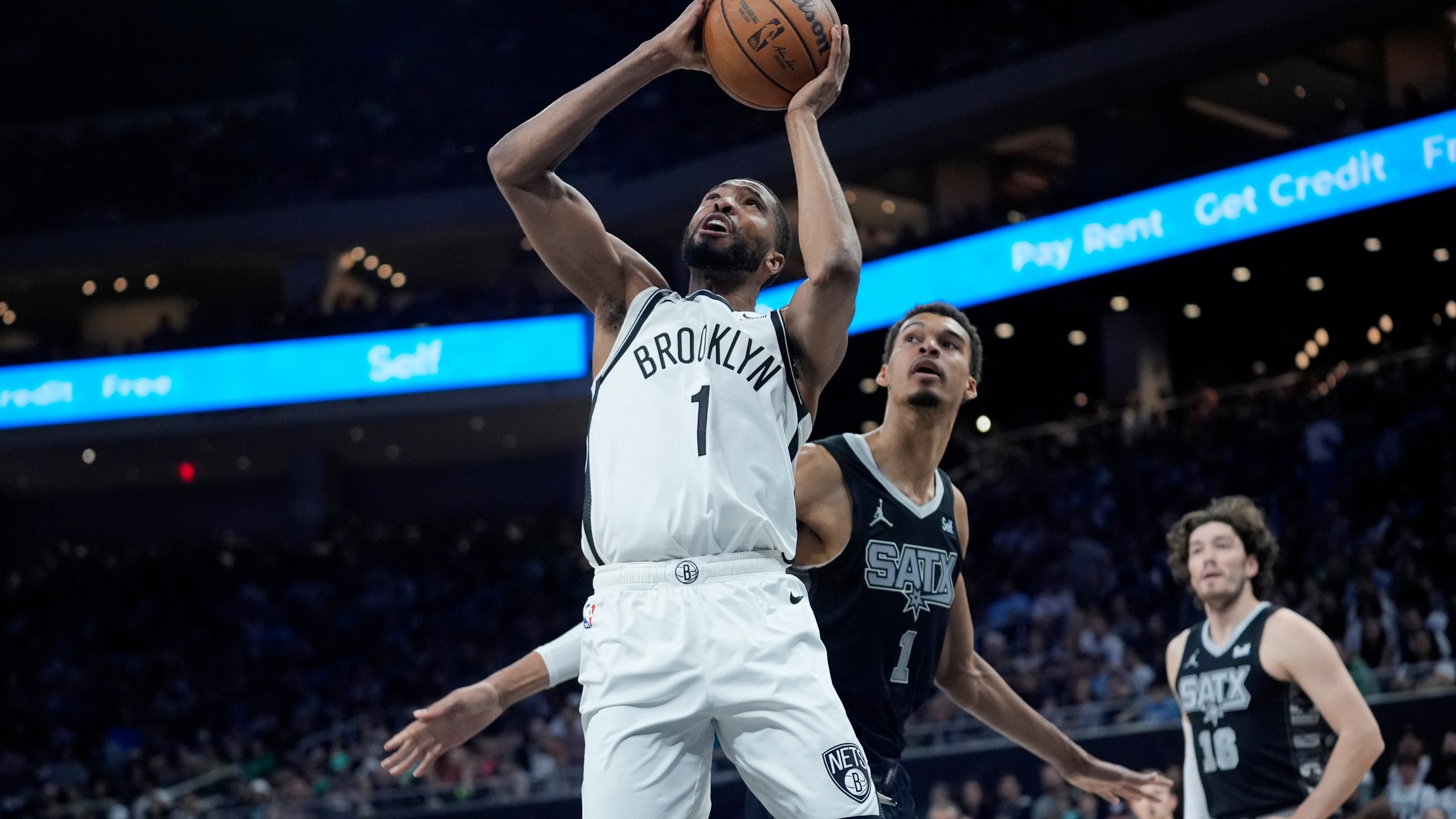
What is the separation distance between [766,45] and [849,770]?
183 centimetres

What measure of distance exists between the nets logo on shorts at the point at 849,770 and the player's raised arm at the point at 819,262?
855mm

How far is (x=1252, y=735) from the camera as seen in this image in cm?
481

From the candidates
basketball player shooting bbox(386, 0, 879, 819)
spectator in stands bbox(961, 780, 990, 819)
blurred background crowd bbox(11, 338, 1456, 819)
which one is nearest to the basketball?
basketball player shooting bbox(386, 0, 879, 819)

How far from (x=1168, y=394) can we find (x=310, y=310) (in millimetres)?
13095

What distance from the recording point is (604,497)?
3.27 m

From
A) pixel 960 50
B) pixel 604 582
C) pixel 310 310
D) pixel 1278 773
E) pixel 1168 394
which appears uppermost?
pixel 960 50

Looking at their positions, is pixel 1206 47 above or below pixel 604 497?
above

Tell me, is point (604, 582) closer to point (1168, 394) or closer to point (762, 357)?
point (762, 357)

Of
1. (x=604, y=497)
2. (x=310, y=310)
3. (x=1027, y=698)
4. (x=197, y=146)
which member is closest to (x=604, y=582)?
(x=604, y=497)

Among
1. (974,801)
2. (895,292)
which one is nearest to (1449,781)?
(974,801)

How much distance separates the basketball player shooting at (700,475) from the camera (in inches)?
120

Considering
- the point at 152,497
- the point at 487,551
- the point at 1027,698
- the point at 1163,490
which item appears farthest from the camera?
the point at 152,497

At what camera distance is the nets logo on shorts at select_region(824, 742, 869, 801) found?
3.02m

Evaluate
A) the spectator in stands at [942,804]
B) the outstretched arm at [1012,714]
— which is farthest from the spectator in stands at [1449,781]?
the outstretched arm at [1012,714]
